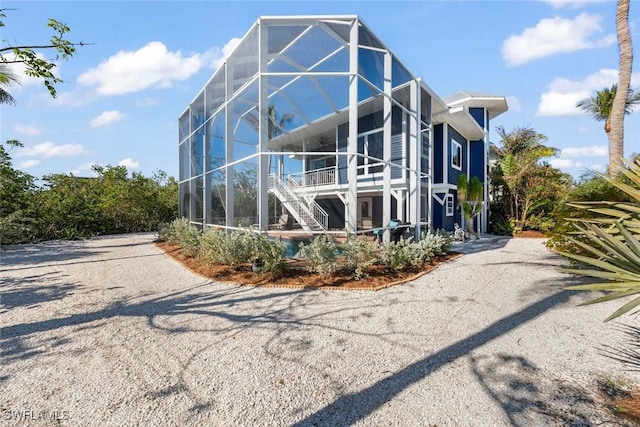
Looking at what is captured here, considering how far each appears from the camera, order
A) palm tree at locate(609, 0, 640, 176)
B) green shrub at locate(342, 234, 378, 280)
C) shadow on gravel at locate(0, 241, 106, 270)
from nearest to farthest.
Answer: green shrub at locate(342, 234, 378, 280) → palm tree at locate(609, 0, 640, 176) → shadow on gravel at locate(0, 241, 106, 270)

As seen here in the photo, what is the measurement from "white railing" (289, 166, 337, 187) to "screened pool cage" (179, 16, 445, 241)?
0.07m

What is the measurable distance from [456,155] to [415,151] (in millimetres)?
6539

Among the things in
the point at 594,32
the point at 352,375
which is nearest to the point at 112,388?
the point at 352,375

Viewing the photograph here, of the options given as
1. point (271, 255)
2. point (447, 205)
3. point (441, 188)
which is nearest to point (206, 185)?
point (271, 255)

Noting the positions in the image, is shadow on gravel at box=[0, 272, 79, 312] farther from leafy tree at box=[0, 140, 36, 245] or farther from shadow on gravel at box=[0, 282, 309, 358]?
leafy tree at box=[0, 140, 36, 245]

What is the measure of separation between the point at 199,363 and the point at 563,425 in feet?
10.1

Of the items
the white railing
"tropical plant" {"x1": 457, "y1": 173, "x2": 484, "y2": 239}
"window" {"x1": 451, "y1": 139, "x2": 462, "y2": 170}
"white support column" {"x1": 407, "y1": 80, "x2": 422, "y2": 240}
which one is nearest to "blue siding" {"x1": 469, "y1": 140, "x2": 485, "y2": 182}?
"window" {"x1": 451, "y1": 139, "x2": 462, "y2": 170}

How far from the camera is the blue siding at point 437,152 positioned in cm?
1324

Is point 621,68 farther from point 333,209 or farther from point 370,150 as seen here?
point 333,209

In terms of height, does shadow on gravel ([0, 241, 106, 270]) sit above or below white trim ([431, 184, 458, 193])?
below

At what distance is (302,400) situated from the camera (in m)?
2.29

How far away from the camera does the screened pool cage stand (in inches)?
268

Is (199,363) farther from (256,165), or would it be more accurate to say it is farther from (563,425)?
(256,165)

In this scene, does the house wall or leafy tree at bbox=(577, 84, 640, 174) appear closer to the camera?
the house wall
